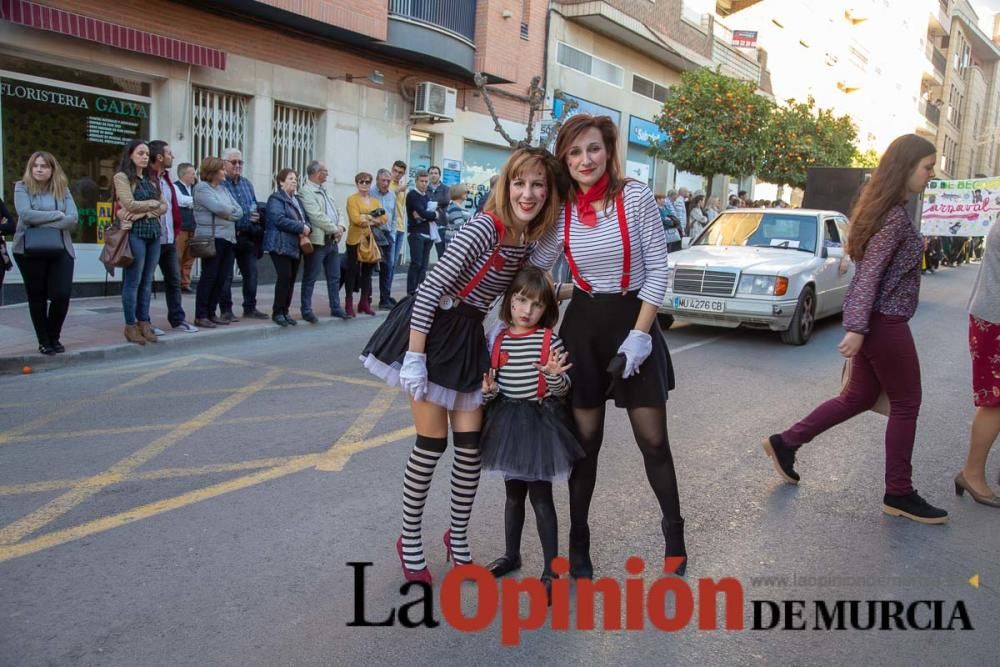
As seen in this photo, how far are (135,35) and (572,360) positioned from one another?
1040 centimetres

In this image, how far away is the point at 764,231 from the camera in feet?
36.9

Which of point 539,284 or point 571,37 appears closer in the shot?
point 539,284

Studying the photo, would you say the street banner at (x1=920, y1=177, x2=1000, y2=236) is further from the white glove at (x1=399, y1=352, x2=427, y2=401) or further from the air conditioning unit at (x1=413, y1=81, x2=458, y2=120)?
the white glove at (x1=399, y1=352, x2=427, y2=401)

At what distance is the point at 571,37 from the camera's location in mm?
21625

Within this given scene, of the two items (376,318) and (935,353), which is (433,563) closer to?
(376,318)

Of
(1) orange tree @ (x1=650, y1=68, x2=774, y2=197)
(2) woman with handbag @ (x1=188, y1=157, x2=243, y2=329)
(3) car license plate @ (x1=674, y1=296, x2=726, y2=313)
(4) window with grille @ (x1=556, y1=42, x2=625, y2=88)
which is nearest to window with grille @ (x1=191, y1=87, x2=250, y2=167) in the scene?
(2) woman with handbag @ (x1=188, y1=157, x2=243, y2=329)

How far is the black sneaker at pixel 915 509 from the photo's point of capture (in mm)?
4387

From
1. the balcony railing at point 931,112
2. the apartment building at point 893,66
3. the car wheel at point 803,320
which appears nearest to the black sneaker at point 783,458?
the car wheel at point 803,320

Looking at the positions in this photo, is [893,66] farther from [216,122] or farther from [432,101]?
[216,122]

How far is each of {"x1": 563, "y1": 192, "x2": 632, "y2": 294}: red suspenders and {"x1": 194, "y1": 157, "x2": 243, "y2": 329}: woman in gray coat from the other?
6.63m

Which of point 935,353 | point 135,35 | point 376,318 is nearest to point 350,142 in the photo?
point 135,35

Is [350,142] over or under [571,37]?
under

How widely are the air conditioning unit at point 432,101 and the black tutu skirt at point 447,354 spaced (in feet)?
45.2

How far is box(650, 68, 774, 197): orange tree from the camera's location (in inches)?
818
